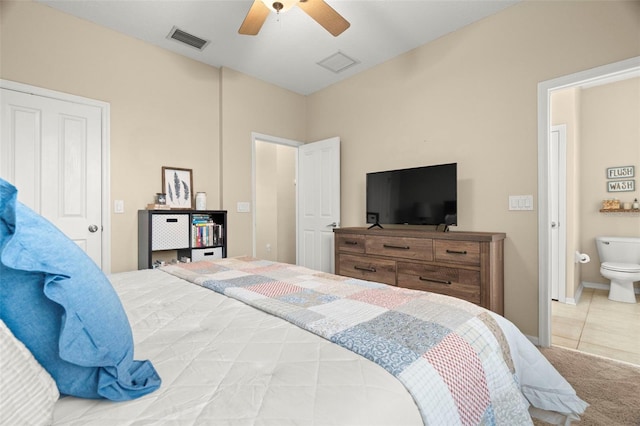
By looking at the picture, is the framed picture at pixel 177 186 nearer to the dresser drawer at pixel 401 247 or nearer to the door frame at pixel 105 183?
the door frame at pixel 105 183

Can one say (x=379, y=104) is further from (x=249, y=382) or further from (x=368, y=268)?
(x=249, y=382)

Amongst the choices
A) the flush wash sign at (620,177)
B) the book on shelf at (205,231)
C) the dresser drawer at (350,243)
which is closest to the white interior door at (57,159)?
the book on shelf at (205,231)

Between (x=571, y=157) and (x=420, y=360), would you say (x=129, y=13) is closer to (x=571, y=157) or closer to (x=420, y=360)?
(x=420, y=360)

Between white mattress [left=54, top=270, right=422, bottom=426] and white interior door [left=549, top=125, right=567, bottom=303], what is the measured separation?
3778 millimetres

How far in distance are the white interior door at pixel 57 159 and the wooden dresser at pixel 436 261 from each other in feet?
8.40

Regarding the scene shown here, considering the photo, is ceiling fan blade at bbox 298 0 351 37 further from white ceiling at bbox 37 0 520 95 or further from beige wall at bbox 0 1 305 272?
beige wall at bbox 0 1 305 272

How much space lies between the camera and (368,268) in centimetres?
313

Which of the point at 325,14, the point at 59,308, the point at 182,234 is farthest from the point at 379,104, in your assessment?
the point at 59,308

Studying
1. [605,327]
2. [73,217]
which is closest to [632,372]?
[605,327]

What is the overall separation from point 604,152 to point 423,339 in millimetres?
4935

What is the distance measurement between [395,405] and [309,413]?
7.9 inches

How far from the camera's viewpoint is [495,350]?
104cm

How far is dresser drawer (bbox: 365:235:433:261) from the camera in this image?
2.72m

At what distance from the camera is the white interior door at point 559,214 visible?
11.6ft
